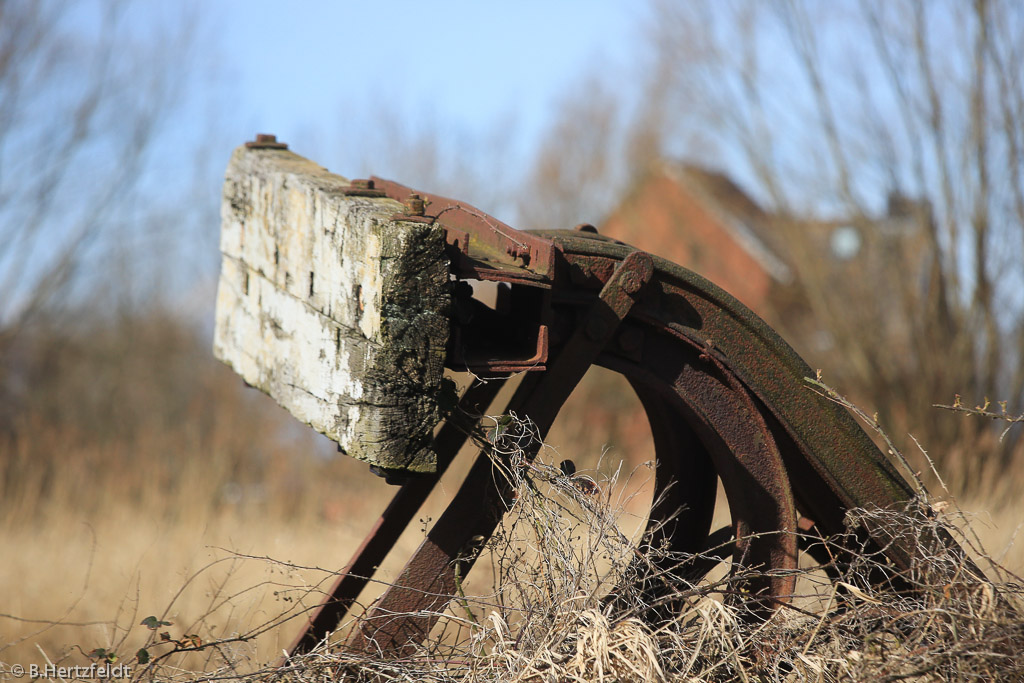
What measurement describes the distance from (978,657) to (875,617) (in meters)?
0.29

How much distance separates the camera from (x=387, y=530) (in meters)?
2.79

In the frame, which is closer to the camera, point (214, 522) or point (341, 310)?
point (341, 310)

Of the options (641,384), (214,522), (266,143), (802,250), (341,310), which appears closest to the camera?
(341,310)

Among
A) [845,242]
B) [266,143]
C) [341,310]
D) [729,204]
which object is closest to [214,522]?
[266,143]

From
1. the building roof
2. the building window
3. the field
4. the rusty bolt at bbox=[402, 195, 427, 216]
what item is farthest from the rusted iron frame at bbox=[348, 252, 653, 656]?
the building roof

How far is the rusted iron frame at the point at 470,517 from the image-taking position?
2.28m

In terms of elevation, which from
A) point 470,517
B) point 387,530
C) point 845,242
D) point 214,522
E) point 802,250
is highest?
point 845,242

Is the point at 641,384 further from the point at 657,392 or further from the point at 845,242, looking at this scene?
the point at 845,242

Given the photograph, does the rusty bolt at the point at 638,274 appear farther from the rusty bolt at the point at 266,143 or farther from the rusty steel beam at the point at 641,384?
the rusty bolt at the point at 266,143

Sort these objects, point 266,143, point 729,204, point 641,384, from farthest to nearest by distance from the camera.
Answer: point 729,204 → point 266,143 → point 641,384

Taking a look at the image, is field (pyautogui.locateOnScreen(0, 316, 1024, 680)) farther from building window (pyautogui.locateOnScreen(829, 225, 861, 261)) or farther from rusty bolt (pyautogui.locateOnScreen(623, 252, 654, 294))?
building window (pyautogui.locateOnScreen(829, 225, 861, 261))

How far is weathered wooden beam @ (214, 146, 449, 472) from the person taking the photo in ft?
6.76

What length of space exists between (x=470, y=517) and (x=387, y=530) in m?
0.59

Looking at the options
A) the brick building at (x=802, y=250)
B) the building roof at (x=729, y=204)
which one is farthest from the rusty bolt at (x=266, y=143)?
the building roof at (x=729, y=204)
